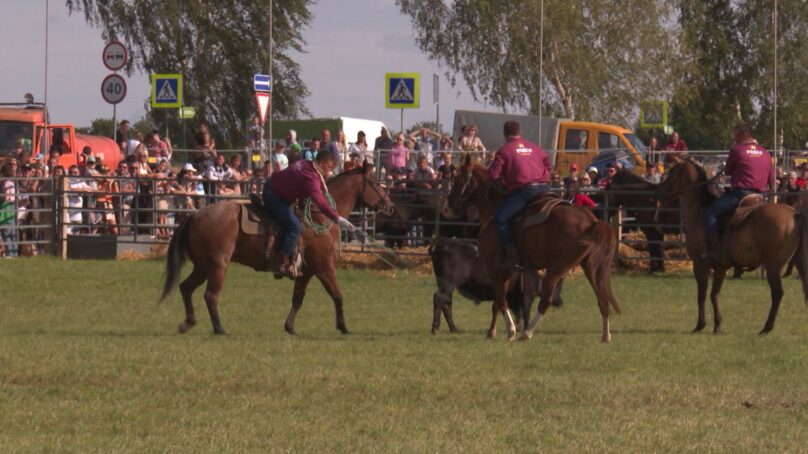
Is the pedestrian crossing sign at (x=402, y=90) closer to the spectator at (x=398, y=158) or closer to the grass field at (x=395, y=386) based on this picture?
the spectator at (x=398, y=158)

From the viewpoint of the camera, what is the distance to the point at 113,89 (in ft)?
97.5

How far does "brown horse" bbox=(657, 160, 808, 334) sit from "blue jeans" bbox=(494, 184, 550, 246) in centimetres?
260

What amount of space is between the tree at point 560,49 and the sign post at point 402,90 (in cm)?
2439

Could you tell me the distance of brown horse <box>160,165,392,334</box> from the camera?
17.3 meters

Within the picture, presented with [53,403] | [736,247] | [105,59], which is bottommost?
[53,403]

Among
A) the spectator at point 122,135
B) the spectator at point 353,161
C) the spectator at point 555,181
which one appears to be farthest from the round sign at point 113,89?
the spectator at point 555,181

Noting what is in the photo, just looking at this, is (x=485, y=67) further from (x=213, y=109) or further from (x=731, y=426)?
(x=731, y=426)

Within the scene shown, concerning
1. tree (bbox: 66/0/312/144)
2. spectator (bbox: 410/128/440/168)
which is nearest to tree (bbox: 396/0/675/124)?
tree (bbox: 66/0/312/144)

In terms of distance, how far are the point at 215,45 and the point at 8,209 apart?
1298 inches

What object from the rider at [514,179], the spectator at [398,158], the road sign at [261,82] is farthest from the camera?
the spectator at [398,158]

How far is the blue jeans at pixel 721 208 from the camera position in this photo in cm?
1800

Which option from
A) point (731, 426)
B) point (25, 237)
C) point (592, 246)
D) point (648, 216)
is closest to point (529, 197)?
point (592, 246)

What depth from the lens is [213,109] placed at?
60.6 meters

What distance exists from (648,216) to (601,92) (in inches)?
1187
